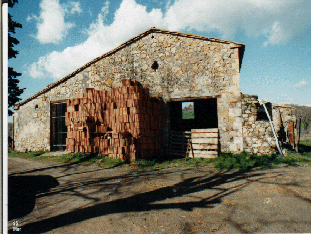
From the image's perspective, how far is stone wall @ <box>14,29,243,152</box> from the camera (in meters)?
7.72

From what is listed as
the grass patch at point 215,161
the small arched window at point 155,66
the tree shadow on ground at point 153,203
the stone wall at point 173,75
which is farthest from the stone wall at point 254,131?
the small arched window at point 155,66

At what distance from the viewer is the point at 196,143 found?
7.86 meters

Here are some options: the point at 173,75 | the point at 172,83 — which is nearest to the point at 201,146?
the point at 172,83

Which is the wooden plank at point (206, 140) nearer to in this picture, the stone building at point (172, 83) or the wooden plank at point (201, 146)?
the wooden plank at point (201, 146)

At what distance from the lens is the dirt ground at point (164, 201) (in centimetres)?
265

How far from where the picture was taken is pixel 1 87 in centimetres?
207

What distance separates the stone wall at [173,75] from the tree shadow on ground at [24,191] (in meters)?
4.84

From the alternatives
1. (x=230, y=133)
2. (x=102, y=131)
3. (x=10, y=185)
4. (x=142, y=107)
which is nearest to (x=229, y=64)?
(x=230, y=133)

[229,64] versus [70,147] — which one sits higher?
[229,64]

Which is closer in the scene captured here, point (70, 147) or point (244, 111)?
point (244, 111)

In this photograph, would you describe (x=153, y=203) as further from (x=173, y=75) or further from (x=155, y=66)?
(x=155, y=66)

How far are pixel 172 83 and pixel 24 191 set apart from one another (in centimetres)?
634

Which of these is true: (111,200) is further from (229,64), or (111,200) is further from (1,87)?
(229,64)

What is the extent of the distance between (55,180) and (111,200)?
2.34 meters
